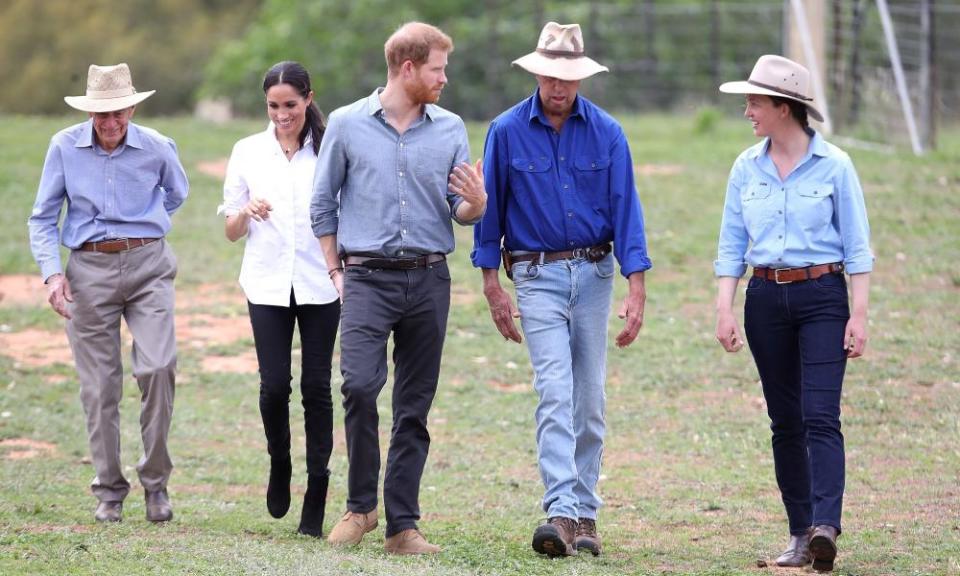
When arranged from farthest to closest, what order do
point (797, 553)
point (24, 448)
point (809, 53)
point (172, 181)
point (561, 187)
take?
point (809, 53), point (24, 448), point (172, 181), point (561, 187), point (797, 553)

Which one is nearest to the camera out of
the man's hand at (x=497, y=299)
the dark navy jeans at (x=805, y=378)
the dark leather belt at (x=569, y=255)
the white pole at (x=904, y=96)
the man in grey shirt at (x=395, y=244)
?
the dark navy jeans at (x=805, y=378)

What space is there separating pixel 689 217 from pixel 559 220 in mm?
9214

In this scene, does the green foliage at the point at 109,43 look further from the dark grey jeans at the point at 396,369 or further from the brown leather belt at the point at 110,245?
the dark grey jeans at the point at 396,369

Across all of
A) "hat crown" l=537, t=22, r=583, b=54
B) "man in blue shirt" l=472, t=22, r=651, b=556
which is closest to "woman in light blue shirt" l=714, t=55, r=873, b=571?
"man in blue shirt" l=472, t=22, r=651, b=556

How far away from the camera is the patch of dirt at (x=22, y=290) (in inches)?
530

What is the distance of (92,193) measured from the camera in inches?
278

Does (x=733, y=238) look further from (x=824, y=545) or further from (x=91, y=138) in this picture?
(x=91, y=138)

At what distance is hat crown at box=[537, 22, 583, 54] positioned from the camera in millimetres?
6418

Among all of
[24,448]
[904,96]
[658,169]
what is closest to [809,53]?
[904,96]

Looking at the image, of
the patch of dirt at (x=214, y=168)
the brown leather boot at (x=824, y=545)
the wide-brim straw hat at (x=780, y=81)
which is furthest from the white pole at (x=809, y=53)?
the brown leather boot at (x=824, y=545)

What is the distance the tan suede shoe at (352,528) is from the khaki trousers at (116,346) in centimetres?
127

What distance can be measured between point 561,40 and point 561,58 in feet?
0.31

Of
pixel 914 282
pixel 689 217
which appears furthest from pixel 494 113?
pixel 914 282

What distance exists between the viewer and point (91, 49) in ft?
155
